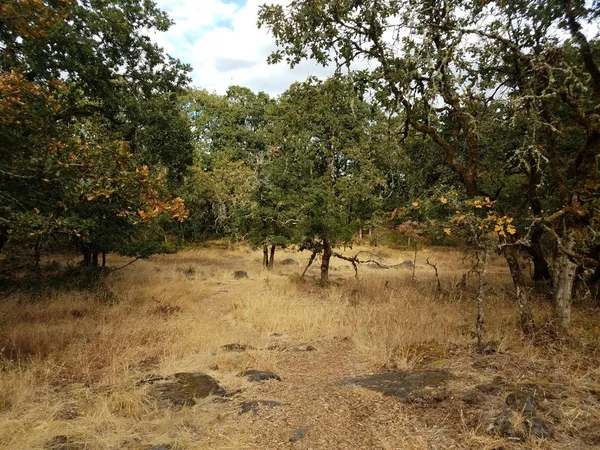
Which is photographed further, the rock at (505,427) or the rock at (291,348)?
the rock at (291,348)

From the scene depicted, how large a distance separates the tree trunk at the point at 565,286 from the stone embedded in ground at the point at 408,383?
9.30ft

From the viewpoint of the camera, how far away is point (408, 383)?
16.1 feet

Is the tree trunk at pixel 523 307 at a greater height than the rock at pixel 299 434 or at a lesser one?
greater

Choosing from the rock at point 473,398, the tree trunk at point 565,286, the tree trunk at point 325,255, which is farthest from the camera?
the tree trunk at point 325,255

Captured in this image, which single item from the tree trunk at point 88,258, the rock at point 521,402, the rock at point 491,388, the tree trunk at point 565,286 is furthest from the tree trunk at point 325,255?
the rock at point 521,402

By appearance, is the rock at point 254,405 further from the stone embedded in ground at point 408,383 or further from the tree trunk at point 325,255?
the tree trunk at point 325,255

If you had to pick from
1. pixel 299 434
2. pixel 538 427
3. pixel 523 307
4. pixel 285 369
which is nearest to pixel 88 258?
pixel 285 369

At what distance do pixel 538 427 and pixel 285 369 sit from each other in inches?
139

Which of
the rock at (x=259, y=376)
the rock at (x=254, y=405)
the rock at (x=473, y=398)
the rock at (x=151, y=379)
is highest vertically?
the rock at (x=473, y=398)

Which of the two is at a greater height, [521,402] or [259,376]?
[521,402]

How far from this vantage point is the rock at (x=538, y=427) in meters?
3.36

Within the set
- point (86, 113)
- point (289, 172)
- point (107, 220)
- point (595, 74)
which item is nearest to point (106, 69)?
point (86, 113)

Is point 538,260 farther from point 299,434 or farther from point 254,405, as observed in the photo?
point 299,434

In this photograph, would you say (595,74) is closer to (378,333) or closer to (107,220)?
(378,333)
